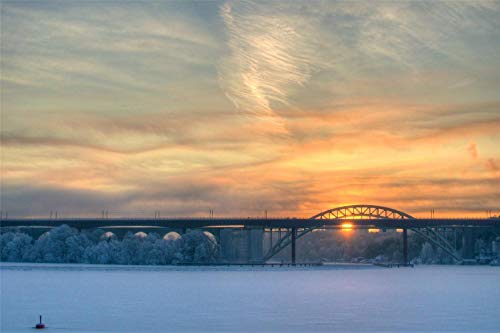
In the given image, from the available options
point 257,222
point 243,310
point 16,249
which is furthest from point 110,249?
point 243,310

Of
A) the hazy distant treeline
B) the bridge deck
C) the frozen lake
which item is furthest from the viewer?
the bridge deck

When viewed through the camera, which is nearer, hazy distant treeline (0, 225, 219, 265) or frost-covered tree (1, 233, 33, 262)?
hazy distant treeline (0, 225, 219, 265)

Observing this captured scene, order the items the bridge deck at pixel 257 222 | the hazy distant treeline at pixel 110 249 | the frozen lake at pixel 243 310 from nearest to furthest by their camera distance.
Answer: the frozen lake at pixel 243 310
the hazy distant treeline at pixel 110 249
the bridge deck at pixel 257 222

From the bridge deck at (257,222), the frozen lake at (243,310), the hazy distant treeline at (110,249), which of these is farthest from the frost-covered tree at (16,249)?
the frozen lake at (243,310)

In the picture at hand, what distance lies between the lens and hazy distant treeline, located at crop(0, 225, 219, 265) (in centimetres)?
16850

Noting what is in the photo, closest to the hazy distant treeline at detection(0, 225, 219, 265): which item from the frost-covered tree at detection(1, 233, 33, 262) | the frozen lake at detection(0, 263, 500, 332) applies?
the frost-covered tree at detection(1, 233, 33, 262)

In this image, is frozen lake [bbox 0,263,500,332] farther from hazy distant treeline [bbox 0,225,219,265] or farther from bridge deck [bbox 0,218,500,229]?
bridge deck [bbox 0,218,500,229]

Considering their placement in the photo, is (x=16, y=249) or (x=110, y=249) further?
(x=16, y=249)

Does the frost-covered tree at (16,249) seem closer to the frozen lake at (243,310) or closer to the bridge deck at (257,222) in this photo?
the bridge deck at (257,222)

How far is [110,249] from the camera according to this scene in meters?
179

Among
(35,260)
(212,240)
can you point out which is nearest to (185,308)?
(212,240)

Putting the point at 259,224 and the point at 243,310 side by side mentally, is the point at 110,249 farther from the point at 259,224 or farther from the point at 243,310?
the point at 243,310

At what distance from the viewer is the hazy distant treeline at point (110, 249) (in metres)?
168

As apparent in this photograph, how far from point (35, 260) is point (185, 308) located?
133m
